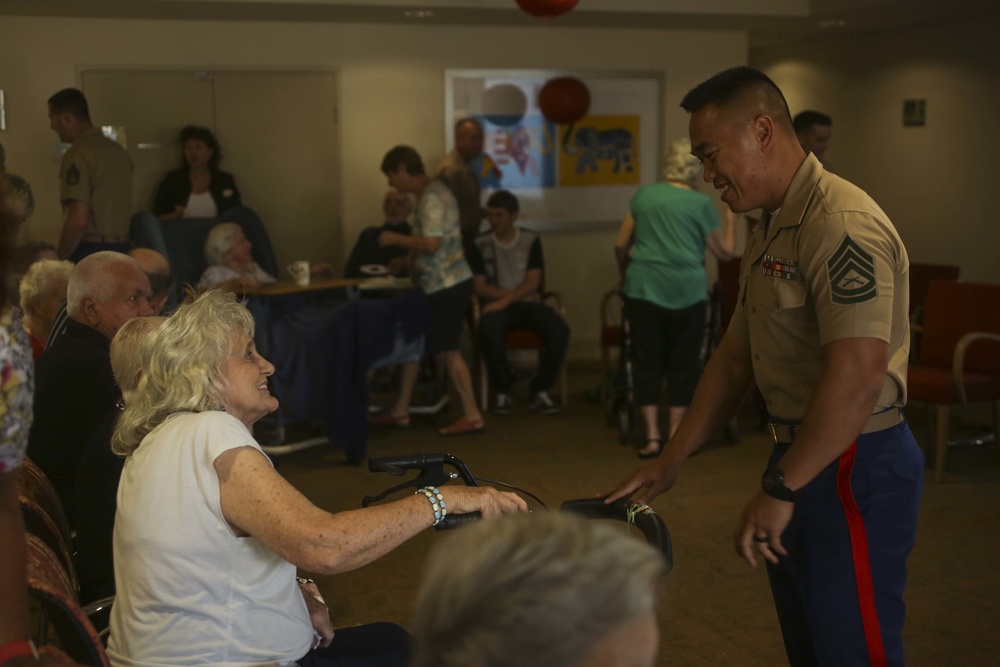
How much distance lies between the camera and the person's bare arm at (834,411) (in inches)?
74.4

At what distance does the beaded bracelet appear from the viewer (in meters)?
1.83

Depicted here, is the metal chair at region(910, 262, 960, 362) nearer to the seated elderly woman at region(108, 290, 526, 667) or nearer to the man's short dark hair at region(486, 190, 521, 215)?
the man's short dark hair at region(486, 190, 521, 215)

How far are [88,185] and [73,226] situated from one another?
23 centimetres

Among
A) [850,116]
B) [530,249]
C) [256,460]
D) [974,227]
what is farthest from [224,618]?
[850,116]

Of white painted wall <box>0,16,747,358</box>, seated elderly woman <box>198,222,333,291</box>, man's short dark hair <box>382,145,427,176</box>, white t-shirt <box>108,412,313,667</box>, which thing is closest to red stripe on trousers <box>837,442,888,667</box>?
white t-shirt <box>108,412,313,667</box>

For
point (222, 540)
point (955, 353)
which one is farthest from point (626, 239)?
point (222, 540)

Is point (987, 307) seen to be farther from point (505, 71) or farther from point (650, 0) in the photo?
point (505, 71)

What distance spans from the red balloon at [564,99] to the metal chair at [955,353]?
3.08 metres

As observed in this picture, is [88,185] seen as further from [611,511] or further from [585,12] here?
[611,511]

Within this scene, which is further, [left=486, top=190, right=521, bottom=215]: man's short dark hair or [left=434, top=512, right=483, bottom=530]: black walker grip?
[left=486, top=190, right=521, bottom=215]: man's short dark hair

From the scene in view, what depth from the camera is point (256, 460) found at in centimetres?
179

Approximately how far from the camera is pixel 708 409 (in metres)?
2.35

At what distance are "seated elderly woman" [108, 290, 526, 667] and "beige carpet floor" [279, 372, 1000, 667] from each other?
1741mm

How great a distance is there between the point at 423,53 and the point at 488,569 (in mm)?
7242
